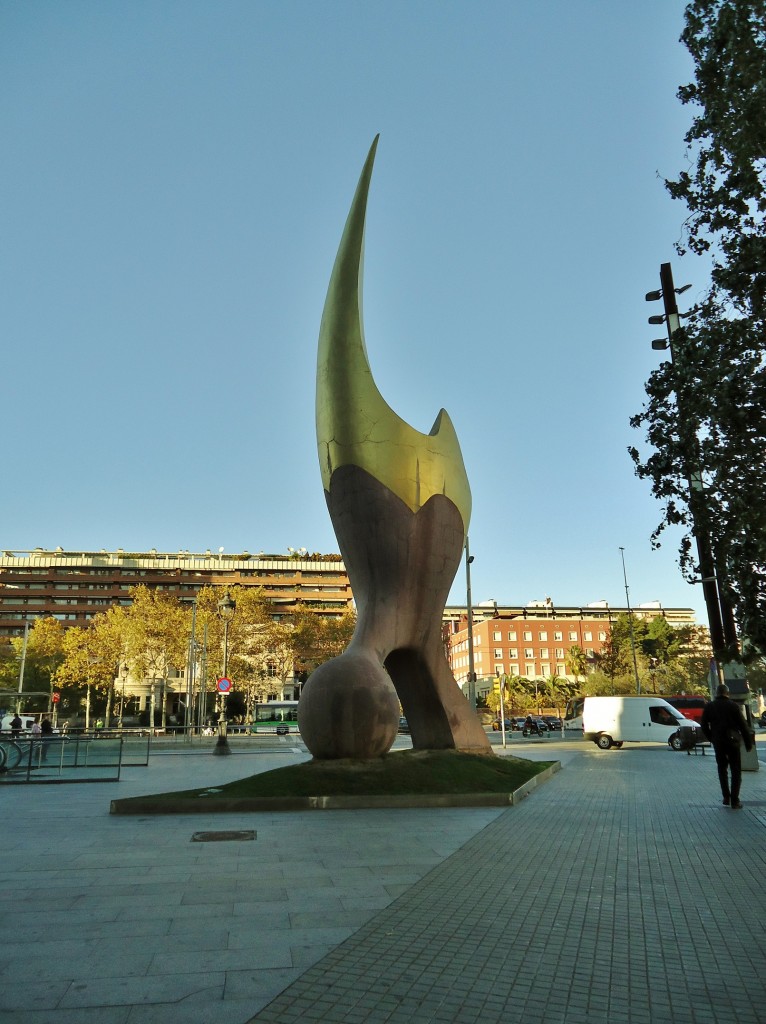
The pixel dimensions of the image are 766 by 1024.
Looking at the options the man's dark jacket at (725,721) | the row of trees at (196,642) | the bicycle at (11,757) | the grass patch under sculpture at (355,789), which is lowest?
the grass patch under sculpture at (355,789)

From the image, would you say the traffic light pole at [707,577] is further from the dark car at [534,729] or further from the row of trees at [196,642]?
the row of trees at [196,642]

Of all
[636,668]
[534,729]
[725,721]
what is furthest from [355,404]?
[636,668]

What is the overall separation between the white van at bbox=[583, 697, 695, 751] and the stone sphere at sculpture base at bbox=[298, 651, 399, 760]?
19712 millimetres

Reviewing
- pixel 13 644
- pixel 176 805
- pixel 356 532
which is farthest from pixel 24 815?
pixel 13 644

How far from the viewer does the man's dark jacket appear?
36.0 feet

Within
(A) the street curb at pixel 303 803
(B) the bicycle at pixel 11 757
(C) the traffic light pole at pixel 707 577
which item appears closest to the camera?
(C) the traffic light pole at pixel 707 577

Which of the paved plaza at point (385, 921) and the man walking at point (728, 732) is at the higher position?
the man walking at point (728, 732)

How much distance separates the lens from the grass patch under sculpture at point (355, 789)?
11523 mm

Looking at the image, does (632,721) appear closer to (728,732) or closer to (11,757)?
(728,732)

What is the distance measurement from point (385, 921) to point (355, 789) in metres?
7.30

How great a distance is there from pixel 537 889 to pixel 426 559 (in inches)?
393

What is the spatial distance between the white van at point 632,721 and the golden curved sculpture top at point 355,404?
18.9m

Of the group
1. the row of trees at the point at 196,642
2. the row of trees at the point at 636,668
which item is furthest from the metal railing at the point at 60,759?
the row of trees at the point at 636,668

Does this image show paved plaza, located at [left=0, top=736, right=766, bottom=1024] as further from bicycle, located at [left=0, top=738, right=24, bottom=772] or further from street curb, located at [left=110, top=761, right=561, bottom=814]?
bicycle, located at [left=0, top=738, right=24, bottom=772]
